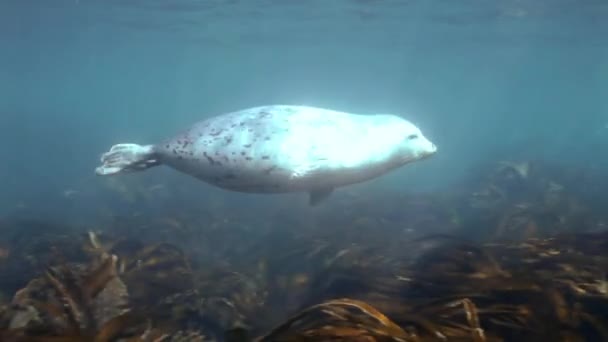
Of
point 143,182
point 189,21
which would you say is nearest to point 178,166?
point 143,182

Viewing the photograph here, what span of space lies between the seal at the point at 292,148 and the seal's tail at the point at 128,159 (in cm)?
34

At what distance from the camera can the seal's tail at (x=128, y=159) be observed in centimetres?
590

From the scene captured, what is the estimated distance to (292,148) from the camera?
4949mm

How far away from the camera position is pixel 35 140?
31375mm

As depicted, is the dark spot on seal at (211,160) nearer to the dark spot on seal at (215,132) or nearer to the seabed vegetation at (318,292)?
the dark spot on seal at (215,132)

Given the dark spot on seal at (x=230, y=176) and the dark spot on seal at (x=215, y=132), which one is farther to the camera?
the dark spot on seal at (x=215, y=132)

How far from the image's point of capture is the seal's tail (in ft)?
19.4

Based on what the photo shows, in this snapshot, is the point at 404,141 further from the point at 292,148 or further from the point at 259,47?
the point at 259,47

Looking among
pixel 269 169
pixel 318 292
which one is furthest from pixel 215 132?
pixel 318 292

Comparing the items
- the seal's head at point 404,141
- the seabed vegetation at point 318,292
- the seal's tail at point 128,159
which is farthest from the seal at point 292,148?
the seabed vegetation at point 318,292

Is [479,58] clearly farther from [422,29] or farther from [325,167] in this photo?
[325,167]

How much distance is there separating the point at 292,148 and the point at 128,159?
88.2 inches

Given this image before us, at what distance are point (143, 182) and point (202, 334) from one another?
1414 cm

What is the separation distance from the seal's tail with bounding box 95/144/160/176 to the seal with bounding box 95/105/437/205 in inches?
13.2
